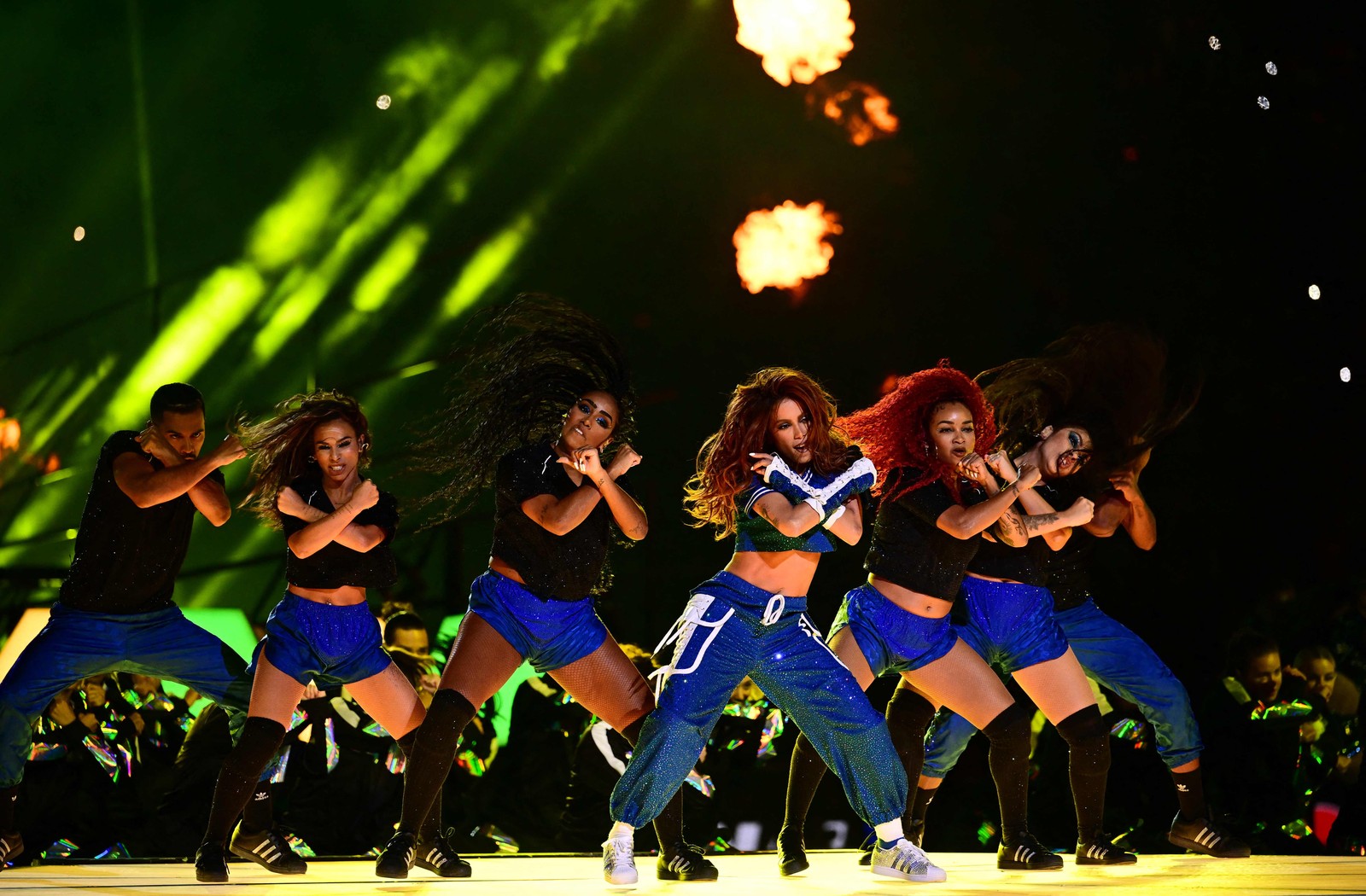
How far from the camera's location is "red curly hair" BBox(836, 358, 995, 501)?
4371 millimetres

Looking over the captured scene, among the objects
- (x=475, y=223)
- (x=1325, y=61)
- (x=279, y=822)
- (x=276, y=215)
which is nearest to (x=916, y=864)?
(x=279, y=822)

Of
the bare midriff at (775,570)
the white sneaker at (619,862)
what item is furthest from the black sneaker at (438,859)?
the bare midriff at (775,570)

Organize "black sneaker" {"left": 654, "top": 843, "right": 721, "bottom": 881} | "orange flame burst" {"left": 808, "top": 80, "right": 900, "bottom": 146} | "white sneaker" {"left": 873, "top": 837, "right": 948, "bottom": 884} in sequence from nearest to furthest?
"white sneaker" {"left": 873, "top": 837, "right": 948, "bottom": 884} < "black sneaker" {"left": 654, "top": 843, "right": 721, "bottom": 881} < "orange flame burst" {"left": 808, "top": 80, "right": 900, "bottom": 146}

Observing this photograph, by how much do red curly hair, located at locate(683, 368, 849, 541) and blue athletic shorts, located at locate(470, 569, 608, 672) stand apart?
0.46 metres

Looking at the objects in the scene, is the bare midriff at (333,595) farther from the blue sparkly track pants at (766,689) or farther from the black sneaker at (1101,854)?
the black sneaker at (1101,854)

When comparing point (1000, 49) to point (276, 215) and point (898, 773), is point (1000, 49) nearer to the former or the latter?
point (276, 215)

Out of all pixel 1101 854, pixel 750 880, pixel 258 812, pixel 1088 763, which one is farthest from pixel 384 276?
pixel 1101 854

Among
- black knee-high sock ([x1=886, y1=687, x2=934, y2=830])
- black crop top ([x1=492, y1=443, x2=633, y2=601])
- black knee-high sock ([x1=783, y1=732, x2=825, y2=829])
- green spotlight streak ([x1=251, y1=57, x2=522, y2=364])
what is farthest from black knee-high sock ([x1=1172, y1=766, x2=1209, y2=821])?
green spotlight streak ([x1=251, y1=57, x2=522, y2=364])

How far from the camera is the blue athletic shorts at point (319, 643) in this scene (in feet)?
13.3

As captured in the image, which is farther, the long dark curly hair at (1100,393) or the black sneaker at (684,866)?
the long dark curly hair at (1100,393)

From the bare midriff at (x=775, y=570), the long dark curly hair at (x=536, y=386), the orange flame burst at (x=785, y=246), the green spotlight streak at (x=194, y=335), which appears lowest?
the bare midriff at (x=775, y=570)

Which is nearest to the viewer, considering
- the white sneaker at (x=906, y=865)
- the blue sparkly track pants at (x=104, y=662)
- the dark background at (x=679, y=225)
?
the white sneaker at (x=906, y=865)

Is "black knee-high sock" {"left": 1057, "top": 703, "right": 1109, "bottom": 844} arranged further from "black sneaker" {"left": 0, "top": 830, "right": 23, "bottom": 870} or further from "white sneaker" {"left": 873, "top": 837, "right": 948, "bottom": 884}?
"black sneaker" {"left": 0, "top": 830, "right": 23, "bottom": 870}

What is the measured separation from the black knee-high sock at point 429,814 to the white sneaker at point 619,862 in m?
0.51
